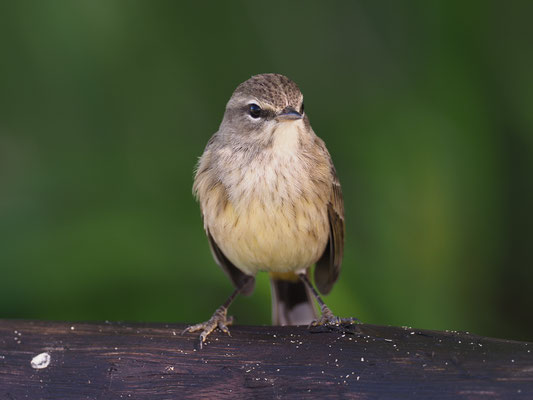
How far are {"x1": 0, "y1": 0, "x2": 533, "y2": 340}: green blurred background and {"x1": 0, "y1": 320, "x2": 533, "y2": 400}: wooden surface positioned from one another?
1051 millimetres

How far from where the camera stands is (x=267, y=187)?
3387 mm

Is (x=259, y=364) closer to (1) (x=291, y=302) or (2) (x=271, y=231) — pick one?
(2) (x=271, y=231)

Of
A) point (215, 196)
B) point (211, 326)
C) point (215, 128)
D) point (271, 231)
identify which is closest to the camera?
point (211, 326)

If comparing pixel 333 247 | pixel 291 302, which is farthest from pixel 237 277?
pixel 333 247

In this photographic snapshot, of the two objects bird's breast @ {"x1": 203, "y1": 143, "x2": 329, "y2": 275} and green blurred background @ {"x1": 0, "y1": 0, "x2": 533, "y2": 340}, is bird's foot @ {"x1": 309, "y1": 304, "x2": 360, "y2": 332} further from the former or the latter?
green blurred background @ {"x1": 0, "y1": 0, "x2": 533, "y2": 340}

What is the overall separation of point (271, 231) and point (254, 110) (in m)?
0.53

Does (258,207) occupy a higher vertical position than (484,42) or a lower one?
lower

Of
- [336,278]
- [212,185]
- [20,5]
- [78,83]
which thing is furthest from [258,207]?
[20,5]

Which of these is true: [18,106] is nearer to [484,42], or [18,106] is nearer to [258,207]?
[258,207]

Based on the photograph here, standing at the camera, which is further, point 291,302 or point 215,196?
point 291,302

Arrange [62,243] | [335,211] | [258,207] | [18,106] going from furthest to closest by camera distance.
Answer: [18,106], [62,243], [335,211], [258,207]

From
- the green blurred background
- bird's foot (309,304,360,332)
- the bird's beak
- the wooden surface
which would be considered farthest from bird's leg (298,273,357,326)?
the bird's beak

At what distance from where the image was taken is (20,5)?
447 centimetres

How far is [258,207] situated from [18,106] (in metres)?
1.89
